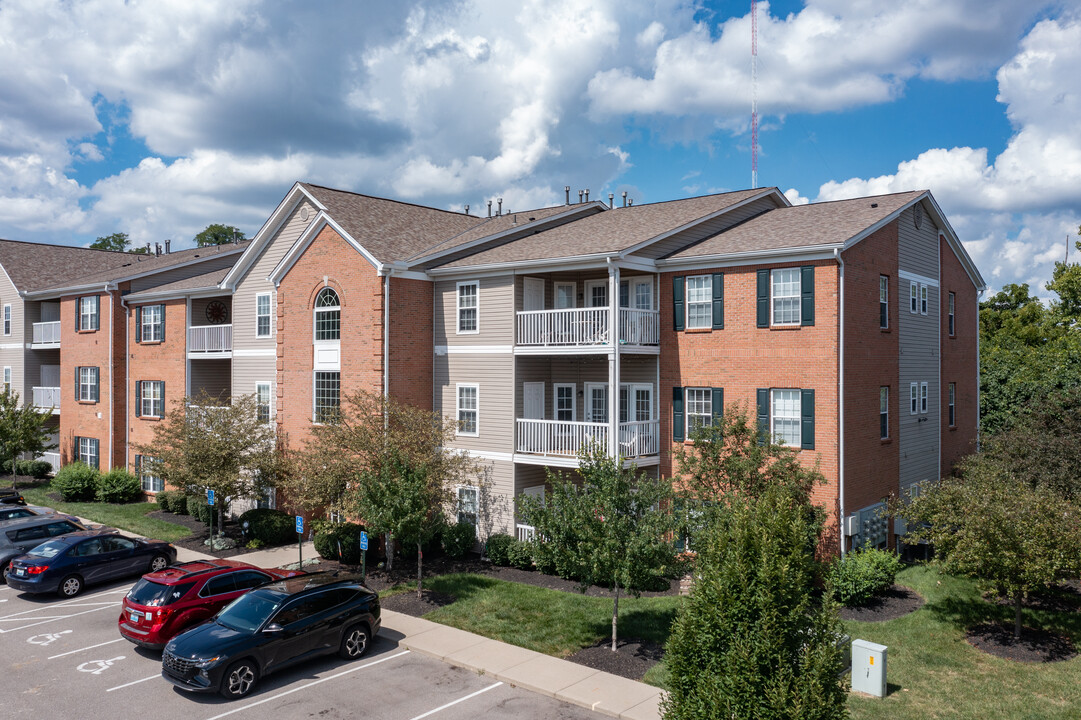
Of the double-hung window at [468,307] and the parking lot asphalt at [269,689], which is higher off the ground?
the double-hung window at [468,307]

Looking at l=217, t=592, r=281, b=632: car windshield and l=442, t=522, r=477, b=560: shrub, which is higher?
l=217, t=592, r=281, b=632: car windshield

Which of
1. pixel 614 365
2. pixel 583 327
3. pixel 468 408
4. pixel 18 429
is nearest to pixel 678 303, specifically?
pixel 583 327

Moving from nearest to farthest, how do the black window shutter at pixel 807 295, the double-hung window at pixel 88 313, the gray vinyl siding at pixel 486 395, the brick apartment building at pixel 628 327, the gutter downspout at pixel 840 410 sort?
1. the gutter downspout at pixel 840 410
2. the black window shutter at pixel 807 295
3. the brick apartment building at pixel 628 327
4. the gray vinyl siding at pixel 486 395
5. the double-hung window at pixel 88 313

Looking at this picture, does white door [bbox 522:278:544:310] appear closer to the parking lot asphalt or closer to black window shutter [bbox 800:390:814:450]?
black window shutter [bbox 800:390:814:450]

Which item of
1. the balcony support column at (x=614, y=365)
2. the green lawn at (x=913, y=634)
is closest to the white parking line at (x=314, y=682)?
the green lawn at (x=913, y=634)

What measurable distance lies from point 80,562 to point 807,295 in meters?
21.8

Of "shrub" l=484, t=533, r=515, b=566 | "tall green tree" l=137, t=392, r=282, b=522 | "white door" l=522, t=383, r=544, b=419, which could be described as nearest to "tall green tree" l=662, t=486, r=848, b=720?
"shrub" l=484, t=533, r=515, b=566

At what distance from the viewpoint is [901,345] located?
2469 cm

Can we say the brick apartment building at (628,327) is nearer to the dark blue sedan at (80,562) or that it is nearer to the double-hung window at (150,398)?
the double-hung window at (150,398)

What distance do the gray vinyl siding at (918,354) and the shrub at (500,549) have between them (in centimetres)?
1290

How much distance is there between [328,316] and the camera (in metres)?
26.9

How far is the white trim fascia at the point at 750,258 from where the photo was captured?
20.2 meters

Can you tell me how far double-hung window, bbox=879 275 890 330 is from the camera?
75.9 feet

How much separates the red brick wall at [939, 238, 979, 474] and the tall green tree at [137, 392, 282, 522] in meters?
25.0
